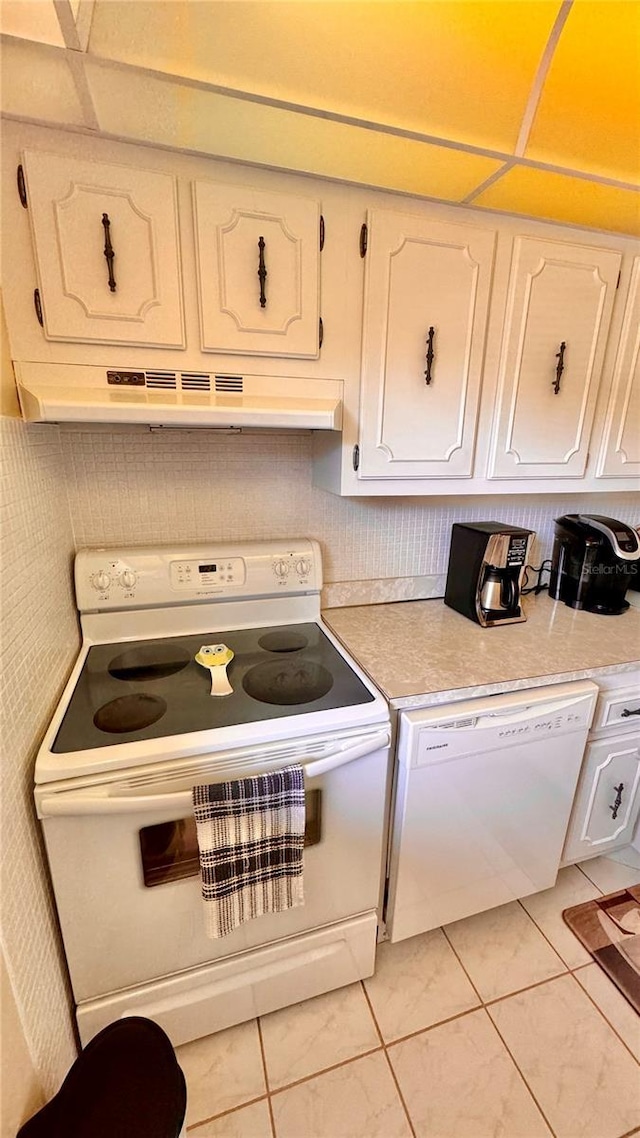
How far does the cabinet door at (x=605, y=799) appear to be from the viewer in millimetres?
1448

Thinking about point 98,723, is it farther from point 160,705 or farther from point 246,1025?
point 246,1025

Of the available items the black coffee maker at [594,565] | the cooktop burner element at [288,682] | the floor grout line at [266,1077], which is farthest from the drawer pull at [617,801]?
the floor grout line at [266,1077]

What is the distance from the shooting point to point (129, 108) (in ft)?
2.80

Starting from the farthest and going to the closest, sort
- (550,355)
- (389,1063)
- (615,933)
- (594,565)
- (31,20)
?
(594,565), (615,933), (550,355), (389,1063), (31,20)

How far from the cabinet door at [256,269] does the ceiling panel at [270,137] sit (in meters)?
0.07

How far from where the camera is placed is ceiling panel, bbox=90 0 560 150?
0.69 meters

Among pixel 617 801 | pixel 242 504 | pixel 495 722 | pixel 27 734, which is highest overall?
pixel 242 504

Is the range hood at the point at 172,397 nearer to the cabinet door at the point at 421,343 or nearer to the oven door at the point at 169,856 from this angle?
the cabinet door at the point at 421,343

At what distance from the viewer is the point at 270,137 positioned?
3.09 feet

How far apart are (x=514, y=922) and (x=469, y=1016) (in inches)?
13.6

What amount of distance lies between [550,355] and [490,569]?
0.67 m

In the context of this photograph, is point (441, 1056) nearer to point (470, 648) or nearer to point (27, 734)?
point (470, 648)

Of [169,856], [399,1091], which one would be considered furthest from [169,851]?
[399,1091]

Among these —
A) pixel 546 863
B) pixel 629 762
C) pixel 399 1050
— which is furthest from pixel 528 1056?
pixel 629 762
